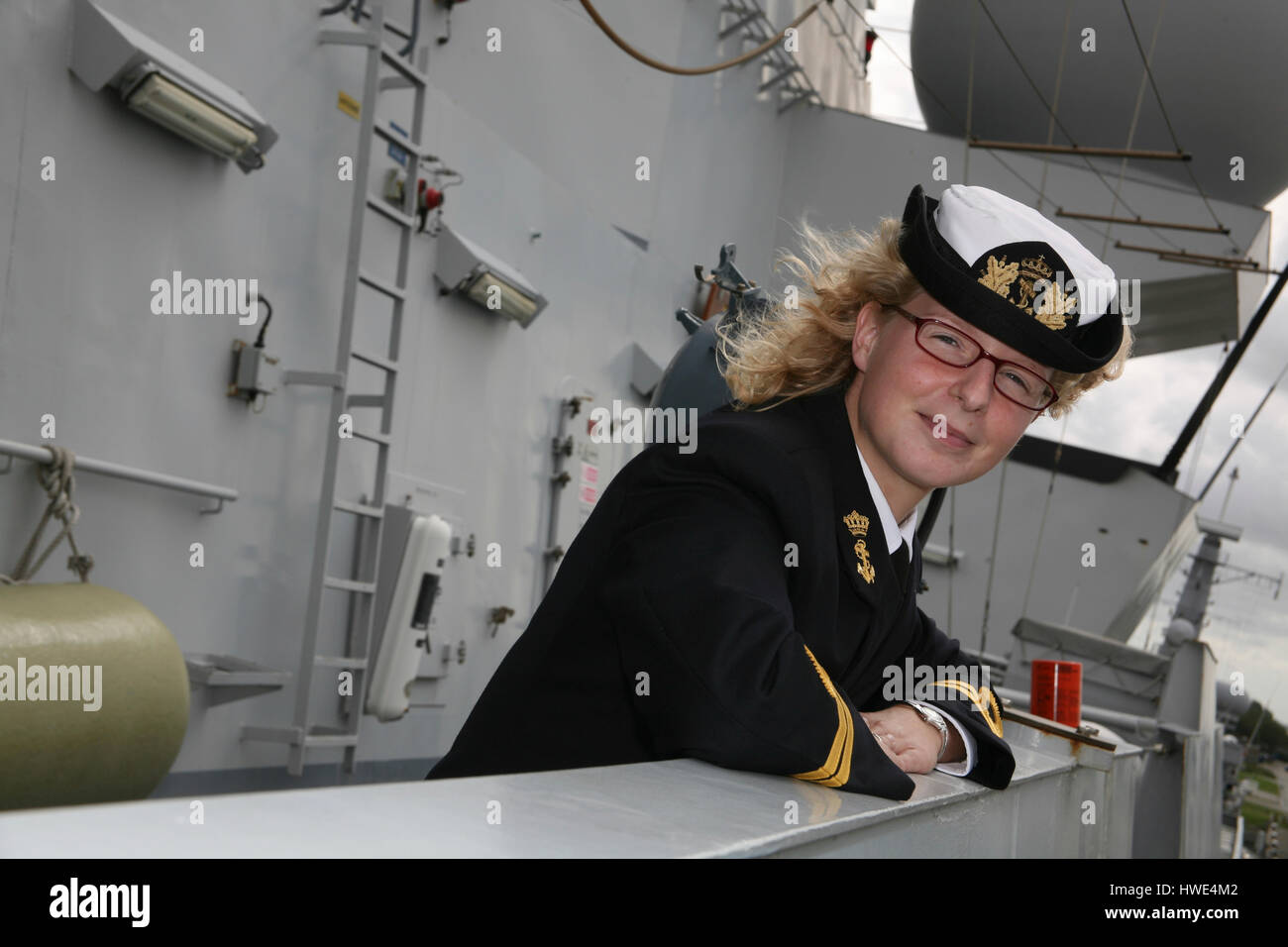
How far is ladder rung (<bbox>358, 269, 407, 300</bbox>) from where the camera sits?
5129 millimetres

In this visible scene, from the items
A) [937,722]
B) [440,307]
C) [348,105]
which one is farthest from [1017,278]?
[440,307]

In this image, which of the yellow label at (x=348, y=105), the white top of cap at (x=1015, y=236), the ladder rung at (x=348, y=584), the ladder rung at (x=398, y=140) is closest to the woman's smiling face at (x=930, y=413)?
the white top of cap at (x=1015, y=236)

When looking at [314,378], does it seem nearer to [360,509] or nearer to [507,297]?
[360,509]

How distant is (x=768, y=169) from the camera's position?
1081 centimetres

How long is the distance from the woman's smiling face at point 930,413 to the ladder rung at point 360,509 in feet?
12.0

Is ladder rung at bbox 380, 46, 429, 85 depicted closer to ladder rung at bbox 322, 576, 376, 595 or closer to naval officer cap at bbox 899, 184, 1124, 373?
ladder rung at bbox 322, 576, 376, 595

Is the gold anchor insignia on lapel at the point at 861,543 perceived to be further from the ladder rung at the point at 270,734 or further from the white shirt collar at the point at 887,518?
the ladder rung at the point at 270,734

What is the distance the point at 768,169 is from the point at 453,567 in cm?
599

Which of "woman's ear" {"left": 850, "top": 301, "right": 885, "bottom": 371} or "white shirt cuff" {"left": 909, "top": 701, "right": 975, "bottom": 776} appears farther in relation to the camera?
"woman's ear" {"left": 850, "top": 301, "right": 885, "bottom": 371}

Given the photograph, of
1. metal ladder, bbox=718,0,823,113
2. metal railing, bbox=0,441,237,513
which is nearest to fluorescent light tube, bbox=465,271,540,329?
metal railing, bbox=0,441,237,513

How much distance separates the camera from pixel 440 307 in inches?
238

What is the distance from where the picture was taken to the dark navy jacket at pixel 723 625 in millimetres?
1289

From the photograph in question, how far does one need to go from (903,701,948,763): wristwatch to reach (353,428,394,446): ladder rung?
3.85 metres
